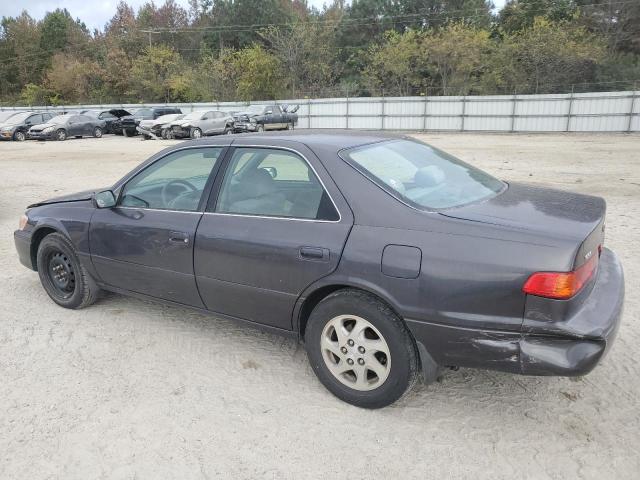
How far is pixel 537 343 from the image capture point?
8.31ft

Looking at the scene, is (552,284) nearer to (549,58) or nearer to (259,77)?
(549,58)

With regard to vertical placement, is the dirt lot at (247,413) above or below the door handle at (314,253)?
below

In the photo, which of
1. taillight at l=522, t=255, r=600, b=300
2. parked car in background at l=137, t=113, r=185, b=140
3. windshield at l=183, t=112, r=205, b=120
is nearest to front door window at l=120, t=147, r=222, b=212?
taillight at l=522, t=255, r=600, b=300

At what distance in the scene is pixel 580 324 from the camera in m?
2.54

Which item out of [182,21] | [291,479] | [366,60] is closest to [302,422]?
[291,479]

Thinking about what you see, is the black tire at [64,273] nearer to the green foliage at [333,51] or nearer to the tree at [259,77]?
the green foliage at [333,51]

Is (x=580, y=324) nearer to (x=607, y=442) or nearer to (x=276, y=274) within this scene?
(x=607, y=442)

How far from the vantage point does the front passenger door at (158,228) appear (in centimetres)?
365

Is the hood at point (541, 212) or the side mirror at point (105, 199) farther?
the side mirror at point (105, 199)

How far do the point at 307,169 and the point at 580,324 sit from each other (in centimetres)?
175

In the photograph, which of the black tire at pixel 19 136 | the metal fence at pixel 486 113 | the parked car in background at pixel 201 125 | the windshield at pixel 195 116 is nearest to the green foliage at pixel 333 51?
the metal fence at pixel 486 113

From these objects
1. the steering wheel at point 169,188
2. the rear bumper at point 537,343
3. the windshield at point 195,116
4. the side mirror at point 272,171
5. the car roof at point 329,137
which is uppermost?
the car roof at point 329,137

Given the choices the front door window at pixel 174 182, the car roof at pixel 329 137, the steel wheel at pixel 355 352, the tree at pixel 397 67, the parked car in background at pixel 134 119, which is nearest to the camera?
the steel wheel at pixel 355 352

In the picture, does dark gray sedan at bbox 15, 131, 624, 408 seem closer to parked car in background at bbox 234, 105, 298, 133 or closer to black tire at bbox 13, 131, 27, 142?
parked car in background at bbox 234, 105, 298, 133
